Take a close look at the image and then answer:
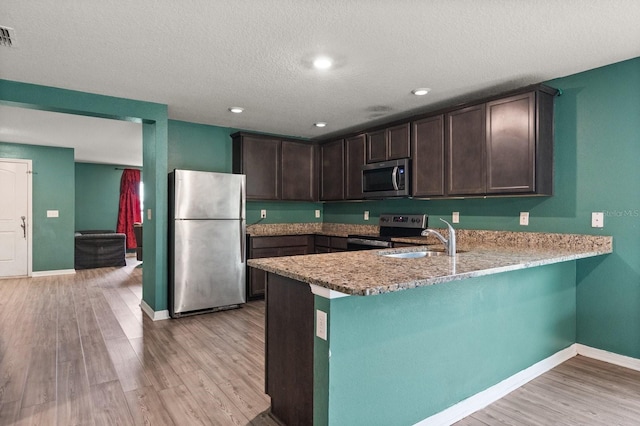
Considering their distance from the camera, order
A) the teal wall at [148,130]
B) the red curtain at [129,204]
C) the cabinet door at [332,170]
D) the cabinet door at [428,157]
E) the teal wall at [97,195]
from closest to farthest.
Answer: the teal wall at [148,130] < the cabinet door at [428,157] < the cabinet door at [332,170] < the teal wall at [97,195] < the red curtain at [129,204]

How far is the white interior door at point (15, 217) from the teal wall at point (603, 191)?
24.8 feet

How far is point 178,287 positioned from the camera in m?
3.98

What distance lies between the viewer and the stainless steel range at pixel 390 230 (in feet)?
13.8

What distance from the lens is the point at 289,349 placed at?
6.37ft

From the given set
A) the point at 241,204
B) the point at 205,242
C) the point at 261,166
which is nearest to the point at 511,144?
the point at 241,204

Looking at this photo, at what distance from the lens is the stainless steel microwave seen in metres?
4.07

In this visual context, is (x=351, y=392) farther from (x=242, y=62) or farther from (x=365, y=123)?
(x=365, y=123)

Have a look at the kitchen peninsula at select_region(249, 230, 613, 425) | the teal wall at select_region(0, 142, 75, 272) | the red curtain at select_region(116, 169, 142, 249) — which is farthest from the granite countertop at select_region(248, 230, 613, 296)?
the red curtain at select_region(116, 169, 142, 249)

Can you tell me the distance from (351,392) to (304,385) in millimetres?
263

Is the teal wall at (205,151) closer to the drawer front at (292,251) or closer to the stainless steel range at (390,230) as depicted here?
the drawer front at (292,251)

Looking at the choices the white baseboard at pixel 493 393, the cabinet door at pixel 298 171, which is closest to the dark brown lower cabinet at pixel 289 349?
the white baseboard at pixel 493 393

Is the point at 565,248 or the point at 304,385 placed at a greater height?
the point at 565,248

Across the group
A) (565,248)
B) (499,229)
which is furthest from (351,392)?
(499,229)

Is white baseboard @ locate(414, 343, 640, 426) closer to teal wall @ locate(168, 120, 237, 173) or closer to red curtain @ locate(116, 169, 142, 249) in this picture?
teal wall @ locate(168, 120, 237, 173)
